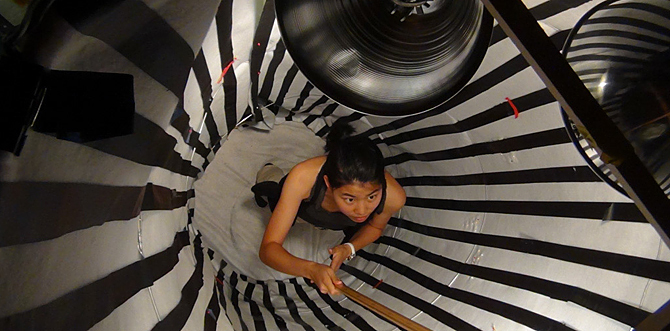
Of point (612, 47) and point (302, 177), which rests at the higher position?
point (612, 47)

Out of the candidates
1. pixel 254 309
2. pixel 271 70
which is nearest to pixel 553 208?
pixel 271 70

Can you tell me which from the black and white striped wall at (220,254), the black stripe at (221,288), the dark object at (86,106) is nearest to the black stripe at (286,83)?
the black and white striped wall at (220,254)

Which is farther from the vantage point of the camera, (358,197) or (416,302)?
(416,302)

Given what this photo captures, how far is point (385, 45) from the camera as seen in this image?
0.86 m

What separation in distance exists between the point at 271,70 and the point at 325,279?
2.45 ft

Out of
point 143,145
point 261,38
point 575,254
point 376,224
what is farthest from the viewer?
point 376,224

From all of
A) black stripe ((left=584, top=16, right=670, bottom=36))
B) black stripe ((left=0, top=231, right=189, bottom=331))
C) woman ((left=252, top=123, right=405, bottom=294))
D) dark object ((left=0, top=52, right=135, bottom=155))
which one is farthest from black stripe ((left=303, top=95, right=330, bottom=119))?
black stripe ((left=584, top=16, right=670, bottom=36))

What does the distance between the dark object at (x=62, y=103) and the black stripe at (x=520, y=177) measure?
117cm

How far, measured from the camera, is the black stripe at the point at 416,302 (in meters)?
1.68

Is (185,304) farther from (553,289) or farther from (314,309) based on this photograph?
(553,289)

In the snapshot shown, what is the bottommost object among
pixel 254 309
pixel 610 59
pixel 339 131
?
pixel 254 309

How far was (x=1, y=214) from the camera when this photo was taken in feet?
2.07

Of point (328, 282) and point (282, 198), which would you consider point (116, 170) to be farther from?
point (282, 198)

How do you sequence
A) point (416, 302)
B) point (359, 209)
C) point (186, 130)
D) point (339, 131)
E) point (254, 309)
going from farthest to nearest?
point (339, 131)
point (254, 309)
point (416, 302)
point (359, 209)
point (186, 130)
